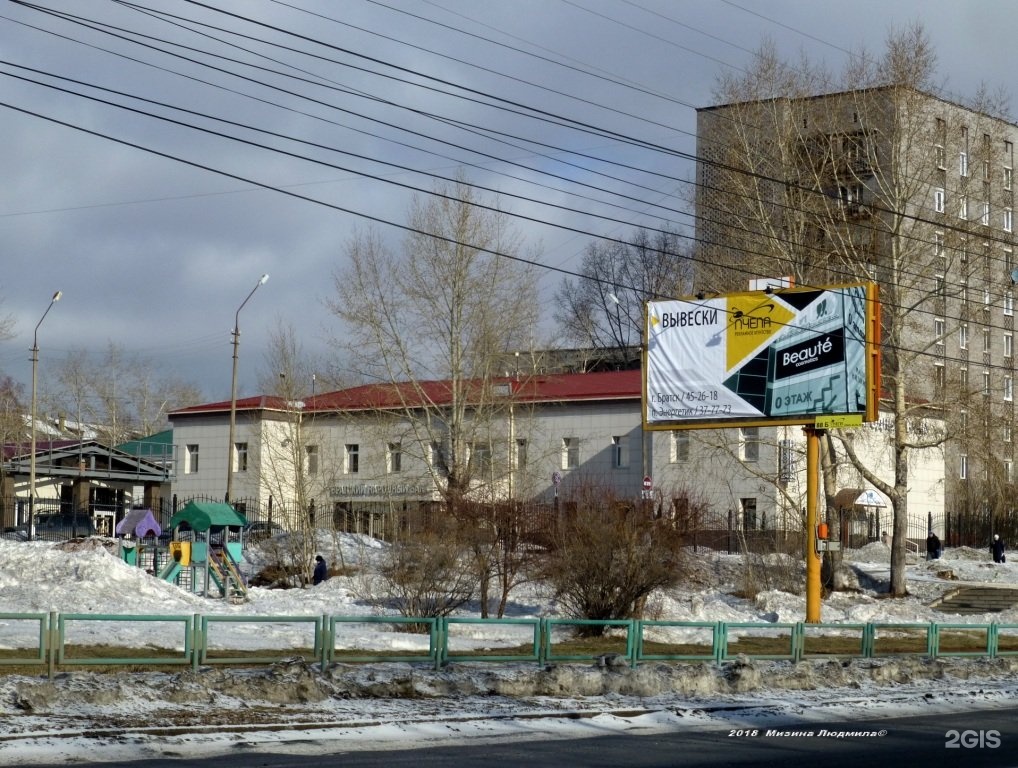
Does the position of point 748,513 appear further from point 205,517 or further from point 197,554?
point 197,554

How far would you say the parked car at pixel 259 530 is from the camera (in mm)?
49969

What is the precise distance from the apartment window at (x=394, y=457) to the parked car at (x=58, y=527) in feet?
40.8

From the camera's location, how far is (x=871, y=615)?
37.0 m

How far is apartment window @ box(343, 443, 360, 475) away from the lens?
207 ft

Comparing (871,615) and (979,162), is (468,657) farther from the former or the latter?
(979,162)

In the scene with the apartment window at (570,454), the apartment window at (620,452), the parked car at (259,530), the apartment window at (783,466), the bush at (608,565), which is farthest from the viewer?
the apartment window at (570,454)

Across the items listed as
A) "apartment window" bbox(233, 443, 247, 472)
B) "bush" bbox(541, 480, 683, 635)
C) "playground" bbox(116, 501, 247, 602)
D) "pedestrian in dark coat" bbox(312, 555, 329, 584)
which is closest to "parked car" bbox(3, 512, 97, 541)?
"apartment window" bbox(233, 443, 247, 472)

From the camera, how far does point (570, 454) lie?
60.1 metres

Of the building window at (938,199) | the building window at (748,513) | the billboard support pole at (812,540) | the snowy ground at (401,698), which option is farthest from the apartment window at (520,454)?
the snowy ground at (401,698)

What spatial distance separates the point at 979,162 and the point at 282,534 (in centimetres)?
2550

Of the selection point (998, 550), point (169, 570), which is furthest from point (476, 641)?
point (998, 550)

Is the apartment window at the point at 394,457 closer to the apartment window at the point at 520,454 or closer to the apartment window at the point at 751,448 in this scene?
the apartment window at the point at 520,454

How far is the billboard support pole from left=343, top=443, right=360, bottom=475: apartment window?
33062 mm

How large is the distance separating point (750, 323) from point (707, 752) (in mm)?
19330
